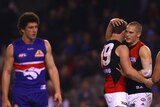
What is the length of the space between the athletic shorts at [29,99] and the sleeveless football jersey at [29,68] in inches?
3.6

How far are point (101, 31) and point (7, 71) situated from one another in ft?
25.2

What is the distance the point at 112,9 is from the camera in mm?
18469

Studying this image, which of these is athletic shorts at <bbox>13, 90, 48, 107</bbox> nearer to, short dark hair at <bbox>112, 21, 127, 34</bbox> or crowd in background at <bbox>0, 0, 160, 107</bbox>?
short dark hair at <bbox>112, 21, 127, 34</bbox>

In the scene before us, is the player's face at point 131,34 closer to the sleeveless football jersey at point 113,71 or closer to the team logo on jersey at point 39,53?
the sleeveless football jersey at point 113,71

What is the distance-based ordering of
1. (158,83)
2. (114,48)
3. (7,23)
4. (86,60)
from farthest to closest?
(7,23)
(86,60)
(114,48)
(158,83)

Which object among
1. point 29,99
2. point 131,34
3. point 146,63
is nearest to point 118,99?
point 146,63

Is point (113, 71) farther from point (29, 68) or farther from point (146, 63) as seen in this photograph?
point (29, 68)

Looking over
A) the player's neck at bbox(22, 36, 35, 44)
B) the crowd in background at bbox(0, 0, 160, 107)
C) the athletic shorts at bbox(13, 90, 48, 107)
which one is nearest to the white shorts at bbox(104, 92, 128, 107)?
the athletic shorts at bbox(13, 90, 48, 107)

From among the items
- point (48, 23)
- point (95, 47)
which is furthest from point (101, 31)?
point (48, 23)

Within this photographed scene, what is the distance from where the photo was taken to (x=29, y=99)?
34.4 feet

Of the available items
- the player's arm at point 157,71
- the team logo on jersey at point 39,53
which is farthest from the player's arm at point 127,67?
the team logo on jersey at point 39,53

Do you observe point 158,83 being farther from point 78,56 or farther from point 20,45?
point 78,56

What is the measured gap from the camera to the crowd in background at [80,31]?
648 inches

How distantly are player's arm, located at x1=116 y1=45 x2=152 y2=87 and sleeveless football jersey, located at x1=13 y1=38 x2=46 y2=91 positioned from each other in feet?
4.11
